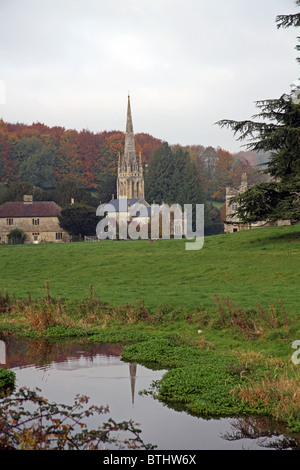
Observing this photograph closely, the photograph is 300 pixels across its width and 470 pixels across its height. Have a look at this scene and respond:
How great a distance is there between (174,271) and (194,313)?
12635mm

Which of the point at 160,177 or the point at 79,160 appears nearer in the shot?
the point at 160,177

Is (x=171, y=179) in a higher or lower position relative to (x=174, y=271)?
higher

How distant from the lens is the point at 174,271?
3466cm

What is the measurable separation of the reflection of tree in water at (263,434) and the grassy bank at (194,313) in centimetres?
29

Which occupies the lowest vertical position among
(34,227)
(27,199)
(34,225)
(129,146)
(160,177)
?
(34,227)

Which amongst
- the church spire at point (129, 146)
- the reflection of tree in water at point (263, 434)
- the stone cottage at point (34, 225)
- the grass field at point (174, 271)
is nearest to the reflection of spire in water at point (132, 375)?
the reflection of tree in water at point (263, 434)

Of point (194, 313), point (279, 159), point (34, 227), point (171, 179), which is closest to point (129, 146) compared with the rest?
point (171, 179)

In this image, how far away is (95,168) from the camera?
140625mm

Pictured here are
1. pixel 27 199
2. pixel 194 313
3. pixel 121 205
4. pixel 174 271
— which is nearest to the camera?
pixel 194 313

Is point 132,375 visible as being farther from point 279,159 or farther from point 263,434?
point 279,159

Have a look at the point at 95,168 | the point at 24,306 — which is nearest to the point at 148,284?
the point at 24,306

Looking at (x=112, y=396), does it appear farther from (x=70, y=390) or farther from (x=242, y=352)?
(x=242, y=352)

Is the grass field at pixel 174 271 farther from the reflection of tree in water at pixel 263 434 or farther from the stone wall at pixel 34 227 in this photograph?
the stone wall at pixel 34 227

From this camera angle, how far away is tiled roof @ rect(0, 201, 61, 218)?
8900 centimetres
